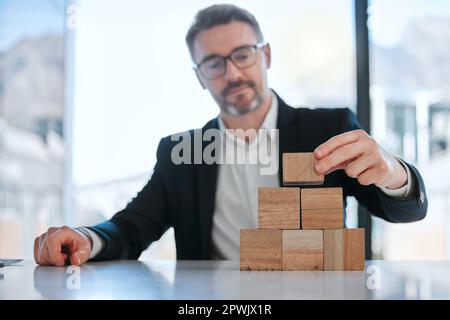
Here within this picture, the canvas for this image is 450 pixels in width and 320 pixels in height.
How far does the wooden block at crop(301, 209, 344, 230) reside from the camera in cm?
118

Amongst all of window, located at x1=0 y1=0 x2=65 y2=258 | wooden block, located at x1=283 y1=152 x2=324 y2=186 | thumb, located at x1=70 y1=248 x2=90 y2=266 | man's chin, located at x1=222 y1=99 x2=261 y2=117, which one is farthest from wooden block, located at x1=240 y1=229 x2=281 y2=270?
window, located at x1=0 y1=0 x2=65 y2=258

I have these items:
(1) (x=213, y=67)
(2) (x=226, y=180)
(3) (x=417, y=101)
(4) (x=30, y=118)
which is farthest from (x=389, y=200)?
(4) (x=30, y=118)

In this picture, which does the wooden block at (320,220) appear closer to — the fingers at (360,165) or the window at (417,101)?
the fingers at (360,165)

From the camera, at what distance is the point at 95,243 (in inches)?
59.5

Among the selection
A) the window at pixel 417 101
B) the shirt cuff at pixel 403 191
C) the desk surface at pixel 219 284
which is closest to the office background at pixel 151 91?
the window at pixel 417 101

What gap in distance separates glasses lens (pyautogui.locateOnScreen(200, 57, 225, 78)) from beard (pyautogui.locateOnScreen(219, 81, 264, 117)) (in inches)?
2.8

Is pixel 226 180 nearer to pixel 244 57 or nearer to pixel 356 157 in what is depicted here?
pixel 244 57

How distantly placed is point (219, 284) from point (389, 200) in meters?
0.88

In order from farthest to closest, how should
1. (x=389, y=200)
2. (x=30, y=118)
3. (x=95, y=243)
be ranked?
(x=30, y=118), (x=389, y=200), (x=95, y=243)

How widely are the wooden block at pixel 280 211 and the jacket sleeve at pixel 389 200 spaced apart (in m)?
0.48

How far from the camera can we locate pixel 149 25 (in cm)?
370

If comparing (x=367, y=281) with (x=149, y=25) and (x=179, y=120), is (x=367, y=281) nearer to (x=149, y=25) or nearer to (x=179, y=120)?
(x=179, y=120)

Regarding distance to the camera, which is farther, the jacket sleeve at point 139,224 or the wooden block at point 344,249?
the jacket sleeve at point 139,224

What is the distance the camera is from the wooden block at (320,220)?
1176mm
